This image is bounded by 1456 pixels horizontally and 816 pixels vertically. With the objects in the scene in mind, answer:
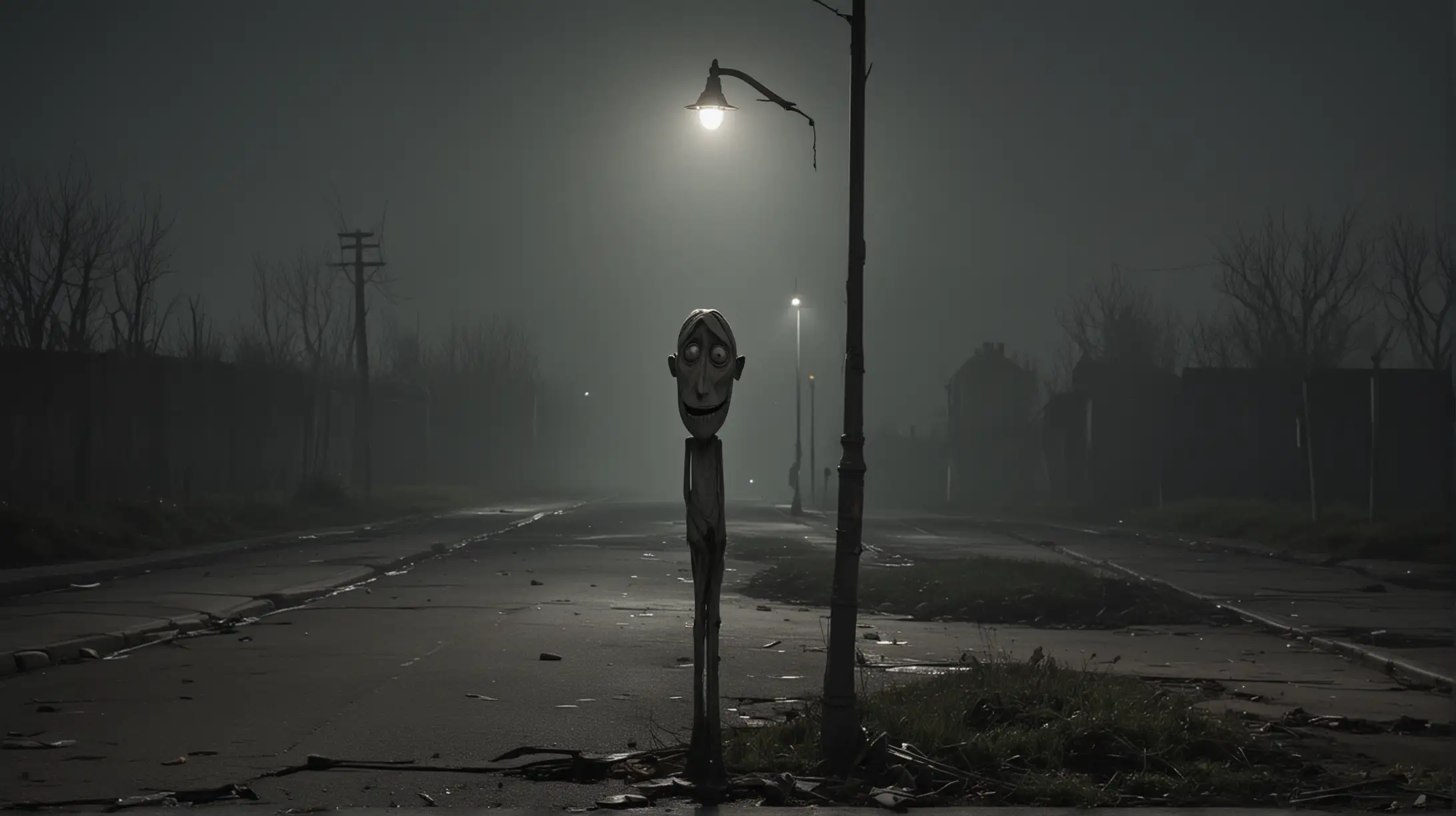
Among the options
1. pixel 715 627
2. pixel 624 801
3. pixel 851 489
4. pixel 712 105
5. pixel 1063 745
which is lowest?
pixel 624 801

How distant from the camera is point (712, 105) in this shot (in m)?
11.0

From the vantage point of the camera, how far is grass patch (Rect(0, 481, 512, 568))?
22.9 metres

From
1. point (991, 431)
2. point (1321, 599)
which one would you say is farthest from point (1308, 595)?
point (991, 431)

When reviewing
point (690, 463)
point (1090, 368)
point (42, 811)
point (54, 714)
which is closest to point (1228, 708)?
point (690, 463)

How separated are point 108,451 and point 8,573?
613 inches

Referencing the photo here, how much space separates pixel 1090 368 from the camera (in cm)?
7119

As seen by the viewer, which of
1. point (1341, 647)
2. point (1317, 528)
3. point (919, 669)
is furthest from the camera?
point (1317, 528)

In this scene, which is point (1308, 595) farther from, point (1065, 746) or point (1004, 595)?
point (1065, 746)

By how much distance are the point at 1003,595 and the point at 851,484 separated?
35.4ft

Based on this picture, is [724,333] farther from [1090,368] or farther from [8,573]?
[1090,368]

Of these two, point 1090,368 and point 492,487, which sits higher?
point 1090,368

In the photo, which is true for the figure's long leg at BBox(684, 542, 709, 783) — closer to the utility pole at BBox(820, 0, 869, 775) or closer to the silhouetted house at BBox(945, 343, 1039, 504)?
the utility pole at BBox(820, 0, 869, 775)

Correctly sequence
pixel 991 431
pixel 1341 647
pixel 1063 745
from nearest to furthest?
pixel 1063 745
pixel 1341 647
pixel 991 431

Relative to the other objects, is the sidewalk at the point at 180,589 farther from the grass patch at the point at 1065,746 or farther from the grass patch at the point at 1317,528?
the grass patch at the point at 1317,528
